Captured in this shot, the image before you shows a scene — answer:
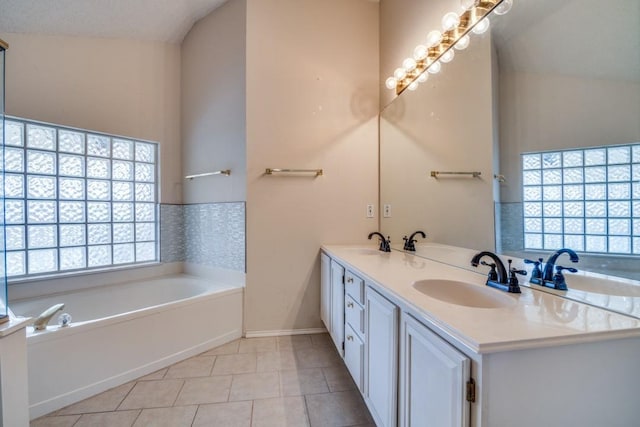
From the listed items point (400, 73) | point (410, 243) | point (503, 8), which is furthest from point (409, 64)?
point (410, 243)

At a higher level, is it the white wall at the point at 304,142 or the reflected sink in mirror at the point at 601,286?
the white wall at the point at 304,142

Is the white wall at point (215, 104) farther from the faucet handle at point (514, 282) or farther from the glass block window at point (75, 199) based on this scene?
the faucet handle at point (514, 282)

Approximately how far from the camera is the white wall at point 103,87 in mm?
2223

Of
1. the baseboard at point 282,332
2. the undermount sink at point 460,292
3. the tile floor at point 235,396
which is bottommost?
the tile floor at point 235,396

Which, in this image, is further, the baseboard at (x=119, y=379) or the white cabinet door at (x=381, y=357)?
the baseboard at (x=119, y=379)

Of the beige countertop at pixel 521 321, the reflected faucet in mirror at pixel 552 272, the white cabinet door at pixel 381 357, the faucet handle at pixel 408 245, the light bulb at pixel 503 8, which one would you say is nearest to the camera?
the beige countertop at pixel 521 321

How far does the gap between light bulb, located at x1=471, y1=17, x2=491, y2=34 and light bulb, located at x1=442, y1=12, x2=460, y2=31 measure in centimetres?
19

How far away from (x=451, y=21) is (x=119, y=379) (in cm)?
301

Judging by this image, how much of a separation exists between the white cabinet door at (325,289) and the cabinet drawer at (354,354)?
0.47m

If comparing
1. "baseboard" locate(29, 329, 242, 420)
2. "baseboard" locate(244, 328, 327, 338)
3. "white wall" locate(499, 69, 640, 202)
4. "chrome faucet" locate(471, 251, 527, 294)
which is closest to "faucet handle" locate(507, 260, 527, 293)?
"chrome faucet" locate(471, 251, 527, 294)

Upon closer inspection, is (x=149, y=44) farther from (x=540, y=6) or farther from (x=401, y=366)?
(x=401, y=366)

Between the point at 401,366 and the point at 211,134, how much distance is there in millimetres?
2522

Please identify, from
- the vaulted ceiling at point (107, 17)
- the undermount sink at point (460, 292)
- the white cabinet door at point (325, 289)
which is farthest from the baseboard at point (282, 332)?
the vaulted ceiling at point (107, 17)

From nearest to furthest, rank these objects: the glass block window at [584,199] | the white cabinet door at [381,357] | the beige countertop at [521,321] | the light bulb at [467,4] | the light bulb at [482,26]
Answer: the beige countertop at [521,321] < the glass block window at [584,199] < the white cabinet door at [381,357] < the light bulb at [482,26] < the light bulb at [467,4]
